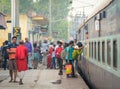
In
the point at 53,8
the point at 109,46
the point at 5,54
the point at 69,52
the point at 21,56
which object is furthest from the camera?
the point at 53,8

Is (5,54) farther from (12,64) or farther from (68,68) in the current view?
(12,64)

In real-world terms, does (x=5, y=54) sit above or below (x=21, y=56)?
below

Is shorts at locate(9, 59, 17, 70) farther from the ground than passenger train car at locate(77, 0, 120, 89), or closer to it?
closer to it

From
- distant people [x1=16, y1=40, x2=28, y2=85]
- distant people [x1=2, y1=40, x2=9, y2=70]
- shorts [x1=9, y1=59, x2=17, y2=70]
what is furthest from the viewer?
distant people [x1=2, y1=40, x2=9, y2=70]

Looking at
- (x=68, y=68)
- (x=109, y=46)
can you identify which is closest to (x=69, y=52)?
(x=68, y=68)

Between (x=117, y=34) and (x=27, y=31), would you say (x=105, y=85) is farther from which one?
(x=27, y=31)

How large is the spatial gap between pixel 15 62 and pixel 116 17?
8822 millimetres

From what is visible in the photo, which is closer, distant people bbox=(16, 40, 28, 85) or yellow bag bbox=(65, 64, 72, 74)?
distant people bbox=(16, 40, 28, 85)

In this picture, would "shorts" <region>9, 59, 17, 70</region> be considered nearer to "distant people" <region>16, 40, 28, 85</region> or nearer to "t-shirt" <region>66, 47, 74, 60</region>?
"distant people" <region>16, 40, 28, 85</region>

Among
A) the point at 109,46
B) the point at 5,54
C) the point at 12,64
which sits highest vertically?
the point at 109,46

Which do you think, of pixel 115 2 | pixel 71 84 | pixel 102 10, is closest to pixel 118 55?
pixel 115 2

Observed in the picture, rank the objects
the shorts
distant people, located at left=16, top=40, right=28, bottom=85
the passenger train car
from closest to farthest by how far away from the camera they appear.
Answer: the passenger train car → distant people, located at left=16, top=40, right=28, bottom=85 → the shorts

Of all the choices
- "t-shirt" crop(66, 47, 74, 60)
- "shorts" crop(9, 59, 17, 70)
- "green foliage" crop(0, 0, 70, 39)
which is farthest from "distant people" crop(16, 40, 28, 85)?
"green foliage" crop(0, 0, 70, 39)

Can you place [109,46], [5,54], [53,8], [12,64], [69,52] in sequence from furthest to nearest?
[53,8]
[5,54]
[69,52]
[12,64]
[109,46]
